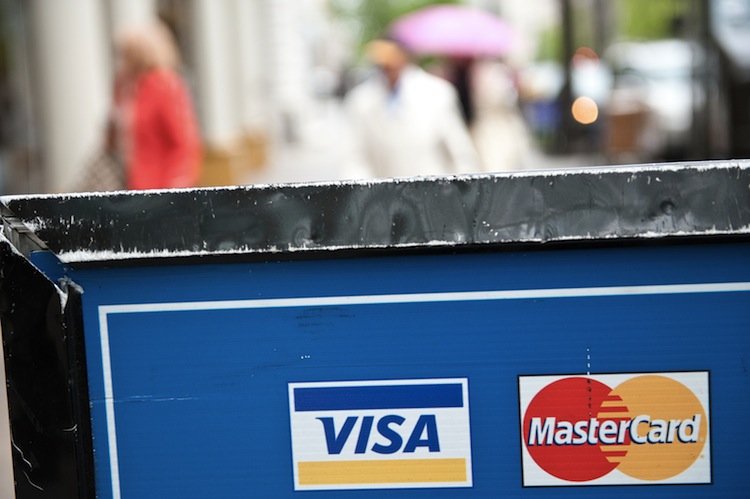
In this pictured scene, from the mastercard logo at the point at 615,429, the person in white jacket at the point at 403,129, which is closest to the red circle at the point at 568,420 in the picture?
the mastercard logo at the point at 615,429

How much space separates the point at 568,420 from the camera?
6.39ft

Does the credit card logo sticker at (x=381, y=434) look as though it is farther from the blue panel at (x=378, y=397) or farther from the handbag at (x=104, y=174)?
the handbag at (x=104, y=174)

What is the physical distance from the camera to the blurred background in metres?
10.3

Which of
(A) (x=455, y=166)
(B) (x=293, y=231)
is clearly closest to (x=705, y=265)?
(B) (x=293, y=231)

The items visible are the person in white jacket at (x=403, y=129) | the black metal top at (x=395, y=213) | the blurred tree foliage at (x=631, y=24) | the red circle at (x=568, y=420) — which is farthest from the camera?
the blurred tree foliage at (x=631, y=24)

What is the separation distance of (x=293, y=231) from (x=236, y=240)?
3.8 inches

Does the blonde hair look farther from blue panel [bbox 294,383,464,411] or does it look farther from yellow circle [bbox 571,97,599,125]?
yellow circle [bbox 571,97,599,125]

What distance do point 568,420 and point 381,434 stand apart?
1.06 ft

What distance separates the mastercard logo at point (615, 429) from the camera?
1909 millimetres

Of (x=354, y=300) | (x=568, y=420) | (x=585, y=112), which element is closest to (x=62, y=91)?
(x=354, y=300)

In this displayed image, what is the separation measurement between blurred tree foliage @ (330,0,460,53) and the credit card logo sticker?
58.7m

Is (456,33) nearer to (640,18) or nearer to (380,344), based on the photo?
(380,344)

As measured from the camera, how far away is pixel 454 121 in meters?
6.77

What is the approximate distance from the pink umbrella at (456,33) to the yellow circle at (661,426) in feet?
30.4
